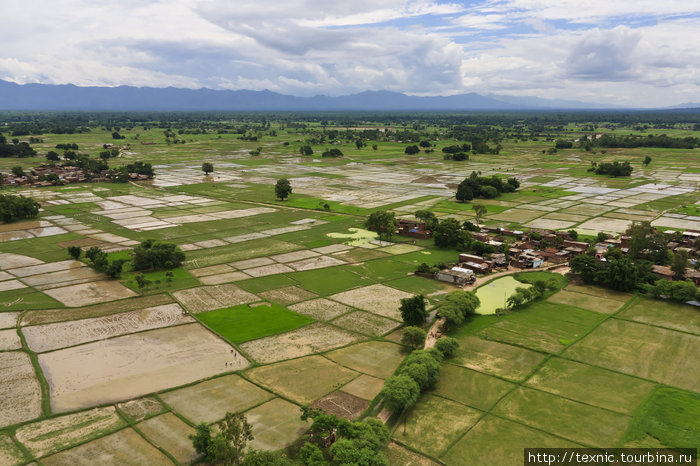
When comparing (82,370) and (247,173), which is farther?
(247,173)

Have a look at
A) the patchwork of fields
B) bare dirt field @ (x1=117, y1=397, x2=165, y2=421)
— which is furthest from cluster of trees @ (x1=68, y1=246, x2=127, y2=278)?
bare dirt field @ (x1=117, y1=397, x2=165, y2=421)

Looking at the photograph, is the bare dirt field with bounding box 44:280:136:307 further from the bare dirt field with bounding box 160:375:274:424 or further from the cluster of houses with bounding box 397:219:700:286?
the cluster of houses with bounding box 397:219:700:286

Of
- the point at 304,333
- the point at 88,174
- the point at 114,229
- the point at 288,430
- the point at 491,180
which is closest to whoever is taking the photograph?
the point at 288,430

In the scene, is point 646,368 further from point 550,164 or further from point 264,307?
point 550,164

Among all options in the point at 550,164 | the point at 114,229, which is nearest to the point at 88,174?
the point at 114,229

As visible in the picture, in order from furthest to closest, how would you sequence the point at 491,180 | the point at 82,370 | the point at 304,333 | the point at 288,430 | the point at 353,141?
the point at 353,141 < the point at 491,180 < the point at 304,333 < the point at 82,370 < the point at 288,430

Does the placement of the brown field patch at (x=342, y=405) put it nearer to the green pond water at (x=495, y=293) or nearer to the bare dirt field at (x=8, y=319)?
the green pond water at (x=495, y=293)
